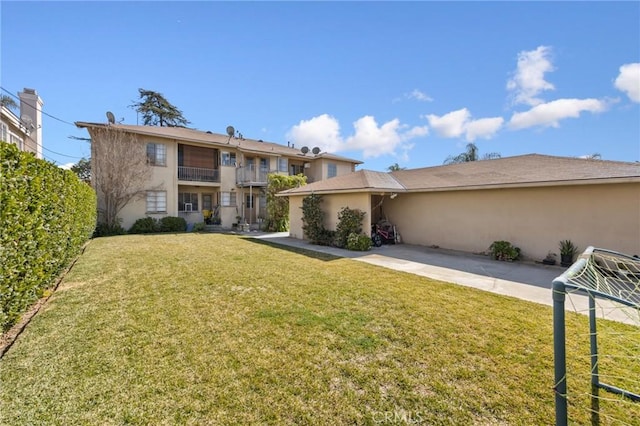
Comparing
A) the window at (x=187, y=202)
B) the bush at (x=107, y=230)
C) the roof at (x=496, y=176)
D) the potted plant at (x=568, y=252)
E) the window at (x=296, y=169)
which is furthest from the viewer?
the window at (x=296, y=169)

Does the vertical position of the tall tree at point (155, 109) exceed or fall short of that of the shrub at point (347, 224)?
it exceeds it

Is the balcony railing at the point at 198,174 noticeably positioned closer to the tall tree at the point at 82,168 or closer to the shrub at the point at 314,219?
the shrub at the point at 314,219

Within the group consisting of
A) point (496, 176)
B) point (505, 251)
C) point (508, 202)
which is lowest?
point (505, 251)

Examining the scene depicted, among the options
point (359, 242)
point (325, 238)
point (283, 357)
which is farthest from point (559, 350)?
point (325, 238)

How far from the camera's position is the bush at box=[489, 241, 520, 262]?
9508 mm

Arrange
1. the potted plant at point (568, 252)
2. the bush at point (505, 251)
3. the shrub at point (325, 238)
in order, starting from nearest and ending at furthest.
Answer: the potted plant at point (568, 252) < the bush at point (505, 251) < the shrub at point (325, 238)

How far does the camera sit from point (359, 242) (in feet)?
37.7

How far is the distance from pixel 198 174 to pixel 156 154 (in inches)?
115

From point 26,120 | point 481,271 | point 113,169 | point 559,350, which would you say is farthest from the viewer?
point 113,169

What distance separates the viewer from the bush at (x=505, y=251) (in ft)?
31.2

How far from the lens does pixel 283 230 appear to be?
19062 mm

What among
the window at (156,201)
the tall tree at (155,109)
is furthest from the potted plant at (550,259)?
the tall tree at (155,109)

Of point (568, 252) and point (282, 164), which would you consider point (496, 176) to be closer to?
point (568, 252)

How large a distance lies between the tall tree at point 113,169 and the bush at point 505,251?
1965 centimetres
